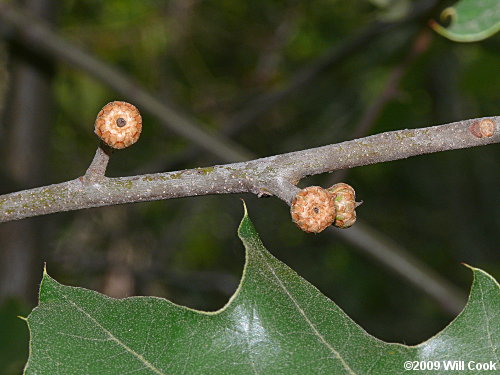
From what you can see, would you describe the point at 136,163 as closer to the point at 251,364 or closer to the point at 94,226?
the point at 94,226

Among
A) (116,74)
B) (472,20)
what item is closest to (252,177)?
(472,20)

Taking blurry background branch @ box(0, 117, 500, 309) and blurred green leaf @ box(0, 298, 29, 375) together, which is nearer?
blurry background branch @ box(0, 117, 500, 309)

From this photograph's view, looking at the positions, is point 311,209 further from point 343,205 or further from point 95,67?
point 95,67

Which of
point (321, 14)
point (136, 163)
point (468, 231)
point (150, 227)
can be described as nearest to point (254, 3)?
point (321, 14)

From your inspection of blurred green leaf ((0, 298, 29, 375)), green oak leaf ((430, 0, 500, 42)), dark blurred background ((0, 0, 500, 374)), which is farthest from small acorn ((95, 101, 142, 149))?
dark blurred background ((0, 0, 500, 374))

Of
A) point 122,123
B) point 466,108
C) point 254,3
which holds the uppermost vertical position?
point 254,3

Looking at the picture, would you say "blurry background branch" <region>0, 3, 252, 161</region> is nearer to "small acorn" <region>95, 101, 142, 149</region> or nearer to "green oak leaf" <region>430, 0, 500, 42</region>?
"green oak leaf" <region>430, 0, 500, 42</region>

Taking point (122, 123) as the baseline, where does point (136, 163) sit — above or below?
above
